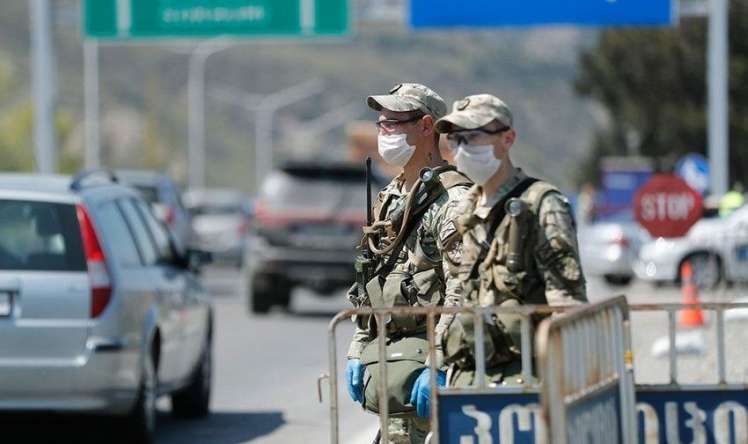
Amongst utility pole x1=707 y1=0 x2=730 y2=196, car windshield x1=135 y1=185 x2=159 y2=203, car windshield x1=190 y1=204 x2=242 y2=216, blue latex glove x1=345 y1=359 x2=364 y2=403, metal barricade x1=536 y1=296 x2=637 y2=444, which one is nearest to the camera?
metal barricade x1=536 y1=296 x2=637 y2=444

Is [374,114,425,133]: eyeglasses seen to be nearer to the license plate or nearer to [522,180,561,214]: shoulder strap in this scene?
[522,180,561,214]: shoulder strap

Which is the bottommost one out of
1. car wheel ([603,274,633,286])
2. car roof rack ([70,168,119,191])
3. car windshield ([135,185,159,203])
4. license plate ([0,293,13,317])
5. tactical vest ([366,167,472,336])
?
car wheel ([603,274,633,286])

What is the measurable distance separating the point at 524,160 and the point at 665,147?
73324 mm

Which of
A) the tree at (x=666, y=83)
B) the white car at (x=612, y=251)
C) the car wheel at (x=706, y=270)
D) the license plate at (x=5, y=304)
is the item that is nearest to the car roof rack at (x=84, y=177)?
the license plate at (x=5, y=304)

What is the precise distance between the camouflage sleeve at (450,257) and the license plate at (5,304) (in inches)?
160

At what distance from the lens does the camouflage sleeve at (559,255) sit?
5.87 meters

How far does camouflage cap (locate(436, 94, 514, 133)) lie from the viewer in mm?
6102

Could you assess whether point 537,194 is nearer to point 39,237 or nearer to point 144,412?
point 39,237

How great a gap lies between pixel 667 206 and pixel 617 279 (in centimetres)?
1315

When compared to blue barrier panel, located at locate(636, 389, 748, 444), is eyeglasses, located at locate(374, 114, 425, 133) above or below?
above

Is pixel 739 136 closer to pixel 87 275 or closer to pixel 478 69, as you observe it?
pixel 87 275

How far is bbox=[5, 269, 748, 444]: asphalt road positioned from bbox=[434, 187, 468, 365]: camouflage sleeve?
14.8ft

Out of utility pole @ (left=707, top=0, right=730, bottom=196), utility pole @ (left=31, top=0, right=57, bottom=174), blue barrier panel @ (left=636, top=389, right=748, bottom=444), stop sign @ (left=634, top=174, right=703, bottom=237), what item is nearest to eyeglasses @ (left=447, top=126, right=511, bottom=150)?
blue barrier panel @ (left=636, top=389, right=748, bottom=444)

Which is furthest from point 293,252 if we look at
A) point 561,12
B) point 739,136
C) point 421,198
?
point 739,136
